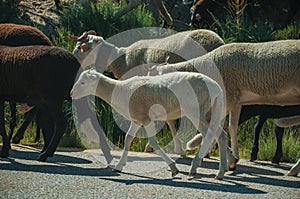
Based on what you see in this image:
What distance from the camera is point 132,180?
8844 mm

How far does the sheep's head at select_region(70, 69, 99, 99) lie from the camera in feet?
31.9

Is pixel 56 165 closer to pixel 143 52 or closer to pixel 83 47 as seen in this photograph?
pixel 83 47

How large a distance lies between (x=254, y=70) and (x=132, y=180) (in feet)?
8.50

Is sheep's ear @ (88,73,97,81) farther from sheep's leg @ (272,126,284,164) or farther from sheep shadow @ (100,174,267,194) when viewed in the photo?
sheep's leg @ (272,126,284,164)

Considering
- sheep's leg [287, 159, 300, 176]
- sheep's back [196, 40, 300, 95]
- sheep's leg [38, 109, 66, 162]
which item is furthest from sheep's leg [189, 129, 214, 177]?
sheep's leg [38, 109, 66, 162]

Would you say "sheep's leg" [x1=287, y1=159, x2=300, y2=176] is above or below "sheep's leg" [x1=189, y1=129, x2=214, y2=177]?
below

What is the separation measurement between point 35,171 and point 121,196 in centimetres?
188

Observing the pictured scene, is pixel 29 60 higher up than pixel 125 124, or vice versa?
pixel 29 60

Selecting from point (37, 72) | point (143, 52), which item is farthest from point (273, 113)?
point (37, 72)

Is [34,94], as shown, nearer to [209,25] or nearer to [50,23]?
[209,25]

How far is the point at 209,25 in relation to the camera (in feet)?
54.7

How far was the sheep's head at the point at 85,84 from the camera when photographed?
9.71 m

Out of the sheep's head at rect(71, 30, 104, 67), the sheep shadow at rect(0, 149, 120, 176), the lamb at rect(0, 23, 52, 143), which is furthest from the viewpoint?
the lamb at rect(0, 23, 52, 143)

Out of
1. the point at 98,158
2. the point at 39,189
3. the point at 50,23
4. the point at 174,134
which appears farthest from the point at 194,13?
the point at 39,189
